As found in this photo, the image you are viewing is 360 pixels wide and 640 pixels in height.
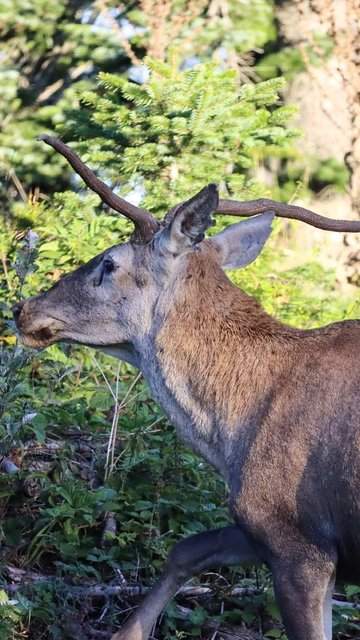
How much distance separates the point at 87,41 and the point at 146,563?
8822 millimetres

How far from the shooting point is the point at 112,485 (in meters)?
7.10

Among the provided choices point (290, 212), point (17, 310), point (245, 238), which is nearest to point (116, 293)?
point (17, 310)

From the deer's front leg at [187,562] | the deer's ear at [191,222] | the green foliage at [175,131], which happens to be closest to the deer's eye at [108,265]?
the deer's ear at [191,222]

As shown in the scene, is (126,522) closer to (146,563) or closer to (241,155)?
(146,563)

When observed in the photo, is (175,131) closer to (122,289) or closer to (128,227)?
(128,227)

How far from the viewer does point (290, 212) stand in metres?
6.69

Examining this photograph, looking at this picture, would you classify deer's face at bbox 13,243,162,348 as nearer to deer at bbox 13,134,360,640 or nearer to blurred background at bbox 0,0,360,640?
deer at bbox 13,134,360,640

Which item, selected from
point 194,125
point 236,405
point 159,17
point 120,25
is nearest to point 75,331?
point 236,405

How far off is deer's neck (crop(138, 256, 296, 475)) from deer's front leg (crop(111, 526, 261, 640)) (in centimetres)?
39

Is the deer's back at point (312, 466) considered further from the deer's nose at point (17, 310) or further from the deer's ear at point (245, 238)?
the deer's nose at point (17, 310)

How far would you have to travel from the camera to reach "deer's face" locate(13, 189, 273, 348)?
6.23m

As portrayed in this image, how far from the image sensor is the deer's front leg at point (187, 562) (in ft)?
19.6

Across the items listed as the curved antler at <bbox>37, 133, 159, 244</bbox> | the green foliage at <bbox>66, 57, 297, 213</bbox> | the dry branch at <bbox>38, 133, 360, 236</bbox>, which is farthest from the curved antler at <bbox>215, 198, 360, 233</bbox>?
the green foliage at <bbox>66, 57, 297, 213</bbox>

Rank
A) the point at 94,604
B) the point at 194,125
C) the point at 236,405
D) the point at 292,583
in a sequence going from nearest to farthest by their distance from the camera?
the point at 292,583
the point at 236,405
the point at 94,604
the point at 194,125
